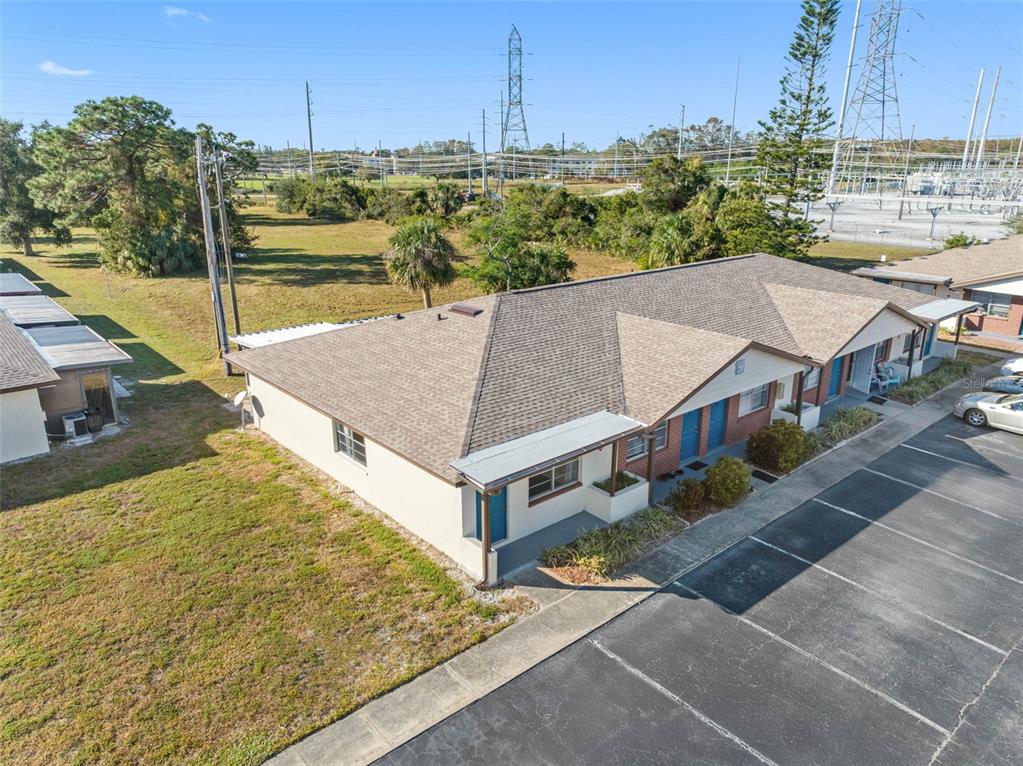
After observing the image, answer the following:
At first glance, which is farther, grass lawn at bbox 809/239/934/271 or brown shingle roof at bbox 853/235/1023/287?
grass lawn at bbox 809/239/934/271

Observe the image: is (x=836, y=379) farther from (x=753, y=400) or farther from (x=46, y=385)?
(x=46, y=385)

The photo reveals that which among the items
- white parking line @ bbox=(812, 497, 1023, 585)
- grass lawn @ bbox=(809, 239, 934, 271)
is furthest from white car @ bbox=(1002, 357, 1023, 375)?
grass lawn @ bbox=(809, 239, 934, 271)

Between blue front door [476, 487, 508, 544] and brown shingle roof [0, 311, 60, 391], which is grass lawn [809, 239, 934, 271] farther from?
brown shingle roof [0, 311, 60, 391]

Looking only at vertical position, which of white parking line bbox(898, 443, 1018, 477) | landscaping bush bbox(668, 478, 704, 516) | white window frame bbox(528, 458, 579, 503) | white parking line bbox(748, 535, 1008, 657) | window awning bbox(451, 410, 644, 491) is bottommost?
white parking line bbox(748, 535, 1008, 657)

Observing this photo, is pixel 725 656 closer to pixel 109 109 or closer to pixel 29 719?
pixel 29 719

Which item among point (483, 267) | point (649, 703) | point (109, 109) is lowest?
point (649, 703)

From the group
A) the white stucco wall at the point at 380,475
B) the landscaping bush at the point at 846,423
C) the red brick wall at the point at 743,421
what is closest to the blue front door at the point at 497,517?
the white stucco wall at the point at 380,475

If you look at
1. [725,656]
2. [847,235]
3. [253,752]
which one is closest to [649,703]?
[725,656]
